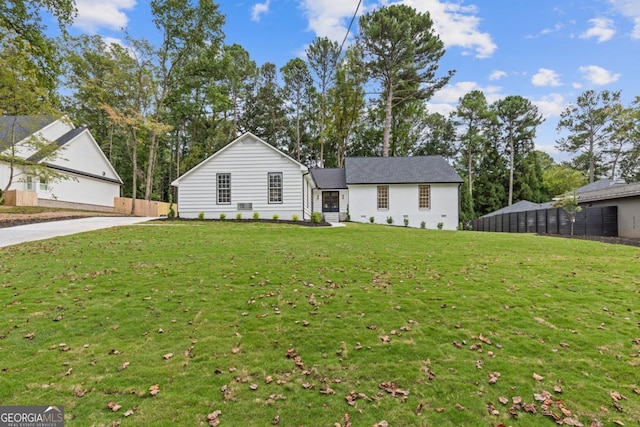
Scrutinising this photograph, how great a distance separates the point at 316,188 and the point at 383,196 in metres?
5.49

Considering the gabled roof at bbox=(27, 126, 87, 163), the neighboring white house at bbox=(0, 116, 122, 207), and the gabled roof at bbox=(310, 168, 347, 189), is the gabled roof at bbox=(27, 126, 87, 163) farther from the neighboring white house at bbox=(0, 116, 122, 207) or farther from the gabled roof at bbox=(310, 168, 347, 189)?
the gabled roof at bbox=(310, 168, 347, 189)

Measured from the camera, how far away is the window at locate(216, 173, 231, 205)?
65.0ft

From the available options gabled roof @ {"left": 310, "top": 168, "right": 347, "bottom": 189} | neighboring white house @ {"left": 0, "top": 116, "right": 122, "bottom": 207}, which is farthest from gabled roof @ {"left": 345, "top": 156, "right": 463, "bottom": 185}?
neighboring white house @ {"left": 0, "top": 116, "right": 122, "bottom": 207}

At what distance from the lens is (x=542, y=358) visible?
399 cm

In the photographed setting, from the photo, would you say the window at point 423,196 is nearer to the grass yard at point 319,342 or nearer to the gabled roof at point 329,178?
the gabled roof at point 329,178

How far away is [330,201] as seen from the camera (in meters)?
27.9

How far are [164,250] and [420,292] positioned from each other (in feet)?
24.1

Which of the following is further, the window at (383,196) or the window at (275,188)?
the window at (383,196)

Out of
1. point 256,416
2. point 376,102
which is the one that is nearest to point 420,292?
point 256,416

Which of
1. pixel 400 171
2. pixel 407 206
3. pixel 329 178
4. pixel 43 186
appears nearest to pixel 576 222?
pixel 407 206

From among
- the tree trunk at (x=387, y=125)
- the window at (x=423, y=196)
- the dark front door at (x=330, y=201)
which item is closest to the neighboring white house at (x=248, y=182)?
the dark front door at (x=330, y=201)

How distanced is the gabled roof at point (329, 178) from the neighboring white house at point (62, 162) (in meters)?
17.6

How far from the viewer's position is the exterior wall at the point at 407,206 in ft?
82.9

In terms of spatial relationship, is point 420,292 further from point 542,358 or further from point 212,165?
point 212,165
